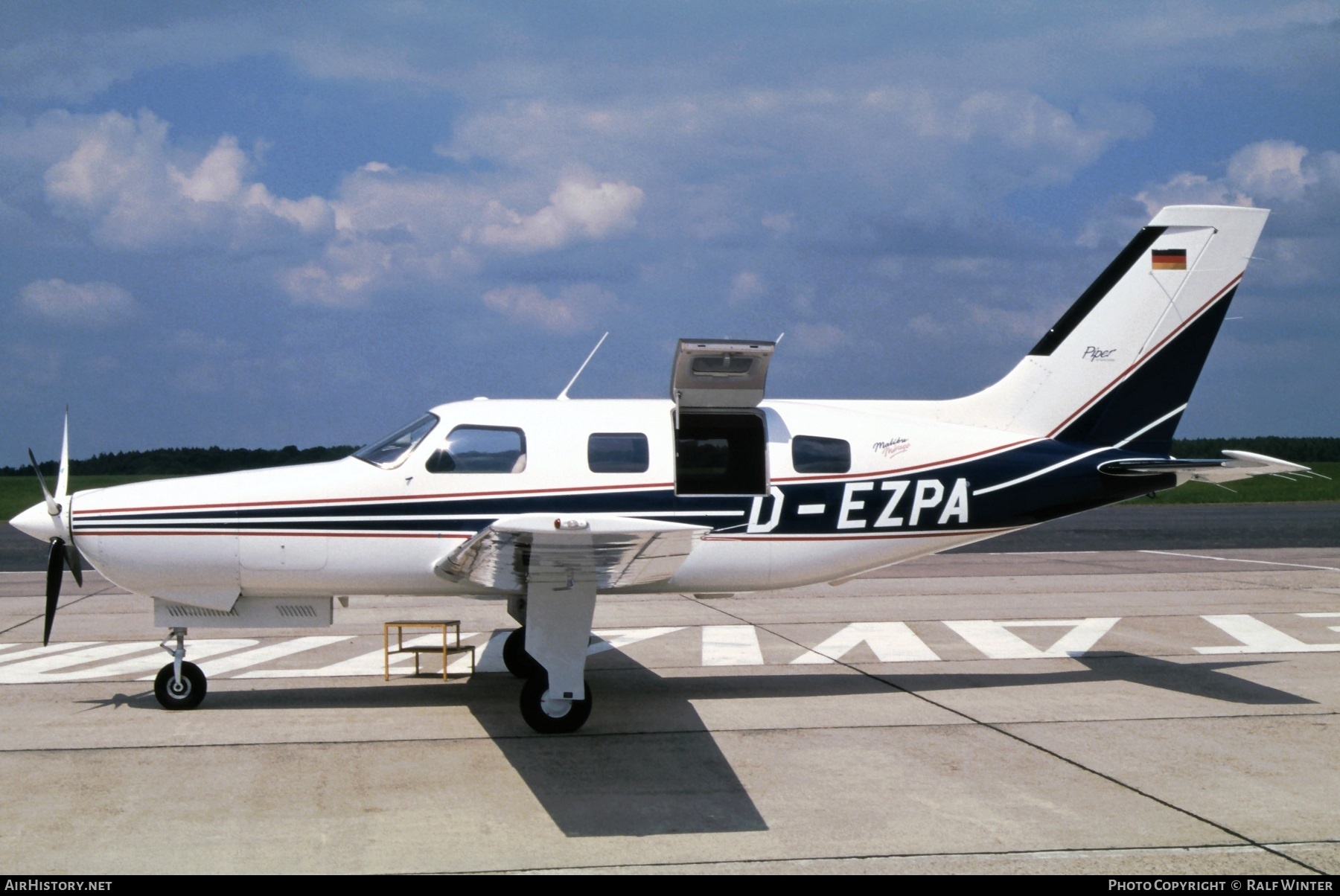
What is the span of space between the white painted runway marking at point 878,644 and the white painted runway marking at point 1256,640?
310 cm

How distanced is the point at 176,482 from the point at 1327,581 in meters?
16.8

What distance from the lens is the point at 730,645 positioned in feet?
41.6

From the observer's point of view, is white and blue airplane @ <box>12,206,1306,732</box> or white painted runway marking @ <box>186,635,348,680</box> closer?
white and blue airplane @ <box>12,206,1306,732</box>

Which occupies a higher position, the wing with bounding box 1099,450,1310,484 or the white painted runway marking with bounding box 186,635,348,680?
the wing with bounding box 1099,450,1310,484

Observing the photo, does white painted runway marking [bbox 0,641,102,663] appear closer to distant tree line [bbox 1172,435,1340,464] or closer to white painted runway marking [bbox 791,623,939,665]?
white painted runway marking [bbox 791,623,939,665]

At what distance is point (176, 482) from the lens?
31.4ft

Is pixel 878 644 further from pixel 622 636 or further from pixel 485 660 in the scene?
pixel 485 660

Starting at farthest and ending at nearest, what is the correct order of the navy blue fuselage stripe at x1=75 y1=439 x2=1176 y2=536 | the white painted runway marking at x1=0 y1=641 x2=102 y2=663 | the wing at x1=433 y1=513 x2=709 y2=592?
the white painted runway marking at x1=0 y1=641 x2=102 y2=663 < the navy blue fuselage stripe at x1=75 y1=439 x2=1176 y2=536 < the wing at x1=433 y1=513 x2=709 y2=592

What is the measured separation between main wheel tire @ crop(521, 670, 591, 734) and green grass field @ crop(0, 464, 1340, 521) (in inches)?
1150

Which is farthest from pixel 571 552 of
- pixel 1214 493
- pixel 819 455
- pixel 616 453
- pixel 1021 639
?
pixel 1214 493

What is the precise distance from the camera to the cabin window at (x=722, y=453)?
9.95 m

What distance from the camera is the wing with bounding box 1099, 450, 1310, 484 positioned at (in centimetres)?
996

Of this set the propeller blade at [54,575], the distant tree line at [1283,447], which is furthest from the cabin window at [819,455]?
the distant tree line at [1283,447]

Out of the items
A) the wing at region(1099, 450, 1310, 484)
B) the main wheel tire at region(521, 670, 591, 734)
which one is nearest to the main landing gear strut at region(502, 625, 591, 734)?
the main wheel tire at region(521, 670, 591, 734)
